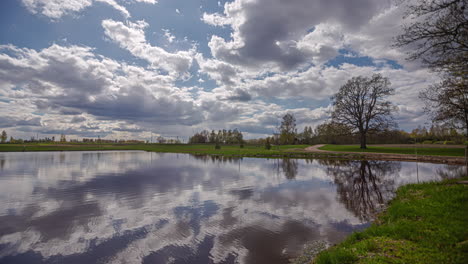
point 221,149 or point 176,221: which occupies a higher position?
point 221,149

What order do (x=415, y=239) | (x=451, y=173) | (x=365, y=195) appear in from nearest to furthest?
(x=415, y=239) < (x=365, y=195) < (x=451, y=173)

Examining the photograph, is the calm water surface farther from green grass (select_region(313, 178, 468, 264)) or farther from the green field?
the green field

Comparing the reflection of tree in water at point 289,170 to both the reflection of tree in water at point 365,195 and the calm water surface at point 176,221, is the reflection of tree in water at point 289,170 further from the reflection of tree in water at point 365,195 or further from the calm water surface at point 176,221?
the calm water surface at point 176,221

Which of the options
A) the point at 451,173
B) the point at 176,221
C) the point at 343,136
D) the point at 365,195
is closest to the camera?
the point at 176,221

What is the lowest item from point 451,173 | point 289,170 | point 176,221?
point 289,170

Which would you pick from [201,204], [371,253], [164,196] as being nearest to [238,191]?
[201,204]

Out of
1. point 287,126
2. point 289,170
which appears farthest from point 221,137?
point 289,170

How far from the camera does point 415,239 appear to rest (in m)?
5.36

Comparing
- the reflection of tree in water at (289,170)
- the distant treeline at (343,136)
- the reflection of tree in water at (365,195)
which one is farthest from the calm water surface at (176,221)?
the distant treeline at (343,136)

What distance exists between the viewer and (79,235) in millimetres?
7266

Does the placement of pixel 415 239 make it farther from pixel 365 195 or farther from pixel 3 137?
pixel 3 137

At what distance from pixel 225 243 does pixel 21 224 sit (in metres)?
8.02

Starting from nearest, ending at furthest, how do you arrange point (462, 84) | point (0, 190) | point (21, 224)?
point (21, 224), point (0, 190), point (462, 84)

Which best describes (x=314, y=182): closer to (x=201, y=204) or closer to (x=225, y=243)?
(x=201, y=204)
